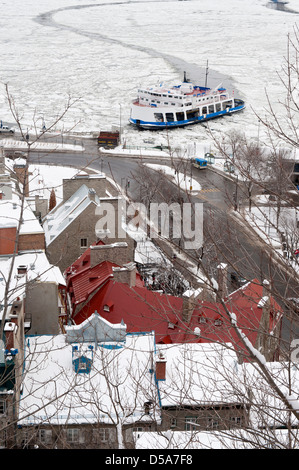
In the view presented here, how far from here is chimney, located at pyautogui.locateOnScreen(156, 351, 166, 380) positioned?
50.8ft

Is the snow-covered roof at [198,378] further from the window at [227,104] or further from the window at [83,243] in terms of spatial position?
the window at [227,104]

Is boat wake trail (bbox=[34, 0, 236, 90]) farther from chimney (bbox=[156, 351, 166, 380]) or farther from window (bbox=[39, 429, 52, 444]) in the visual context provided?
window (bbox=[39, 429, 52, 444])

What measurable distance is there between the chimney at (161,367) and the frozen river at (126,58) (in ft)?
86.0

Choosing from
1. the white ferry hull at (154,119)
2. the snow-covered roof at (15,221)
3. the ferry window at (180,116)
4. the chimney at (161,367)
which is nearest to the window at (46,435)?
the chimney at (161,367)

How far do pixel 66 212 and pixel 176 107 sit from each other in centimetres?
4497

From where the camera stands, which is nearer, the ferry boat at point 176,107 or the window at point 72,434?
the window at point 72,434

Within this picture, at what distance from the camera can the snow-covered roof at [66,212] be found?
28.2 metres

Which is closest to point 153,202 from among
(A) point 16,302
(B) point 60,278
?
(B) point 60,278

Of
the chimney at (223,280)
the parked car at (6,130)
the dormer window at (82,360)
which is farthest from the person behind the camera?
the parked car at (6,130)

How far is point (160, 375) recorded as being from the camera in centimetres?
1570

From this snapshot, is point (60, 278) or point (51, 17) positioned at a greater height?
point (51, 17)
